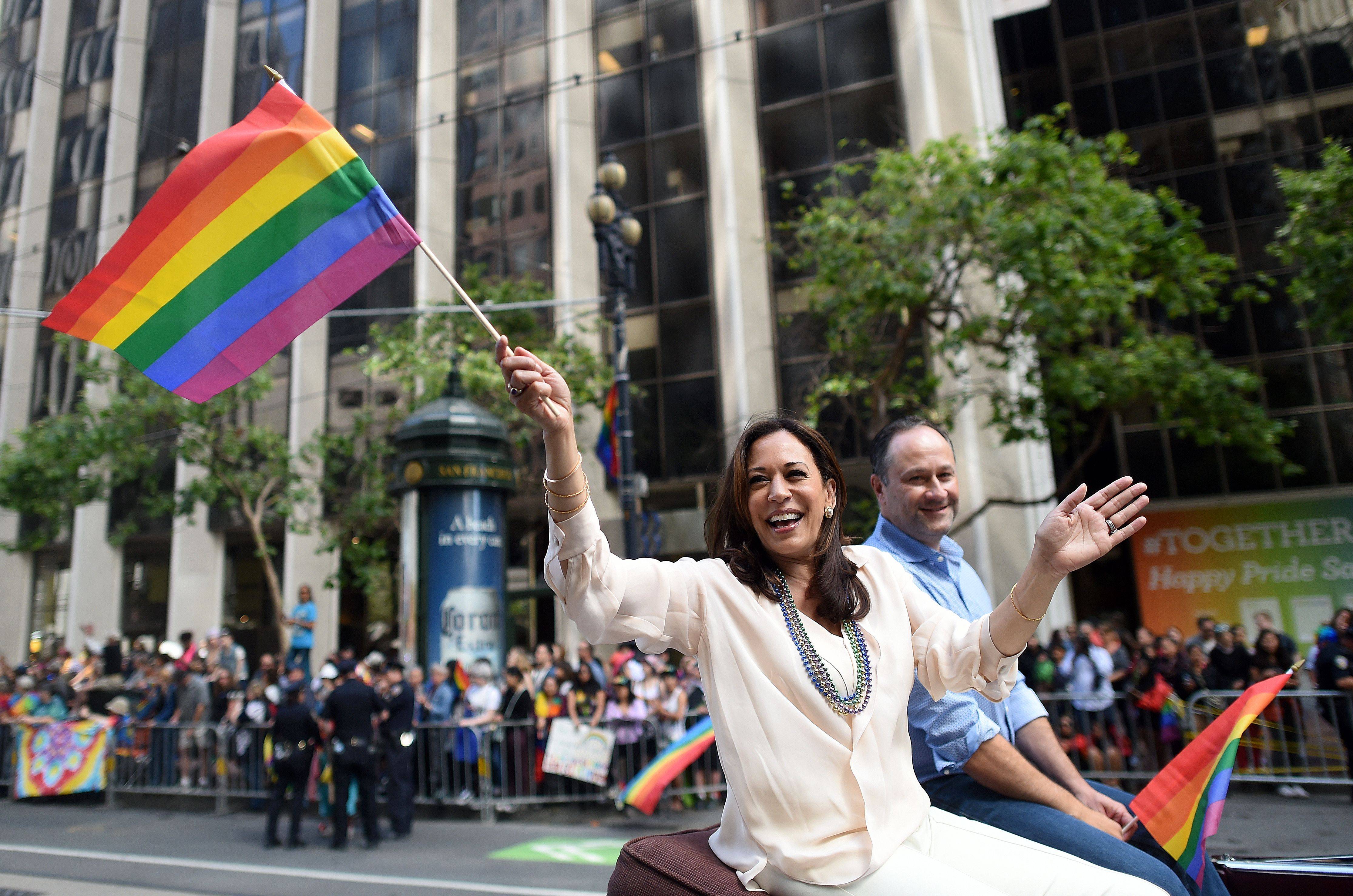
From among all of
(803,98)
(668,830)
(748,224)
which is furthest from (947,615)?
(803,98)

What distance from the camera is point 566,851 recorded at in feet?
28.1

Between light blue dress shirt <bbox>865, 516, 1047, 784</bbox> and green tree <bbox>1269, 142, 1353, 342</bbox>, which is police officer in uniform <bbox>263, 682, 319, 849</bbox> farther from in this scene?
green tree <bbox>1269, 142, 1353, 342</bbox>

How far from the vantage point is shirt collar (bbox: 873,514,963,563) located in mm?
2951

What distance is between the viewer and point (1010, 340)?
1758 centimetres

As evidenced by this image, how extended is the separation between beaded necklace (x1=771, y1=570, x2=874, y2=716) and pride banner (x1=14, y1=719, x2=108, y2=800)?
13.5 metres

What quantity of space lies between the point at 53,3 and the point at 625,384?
30.4m

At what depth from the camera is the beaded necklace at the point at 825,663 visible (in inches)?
79.3

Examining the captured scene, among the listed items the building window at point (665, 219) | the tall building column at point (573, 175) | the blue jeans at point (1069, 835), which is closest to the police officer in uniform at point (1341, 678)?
the blue jeans at point (1069, 835)

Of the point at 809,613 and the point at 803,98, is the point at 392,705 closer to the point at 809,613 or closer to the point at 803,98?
the point at 809,613

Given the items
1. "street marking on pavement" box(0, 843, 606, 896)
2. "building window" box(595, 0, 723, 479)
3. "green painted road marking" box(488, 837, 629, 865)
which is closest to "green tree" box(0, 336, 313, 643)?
"building window" box(595, 0, 723, 479)

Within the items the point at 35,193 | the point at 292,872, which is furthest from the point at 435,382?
the point at 35,193

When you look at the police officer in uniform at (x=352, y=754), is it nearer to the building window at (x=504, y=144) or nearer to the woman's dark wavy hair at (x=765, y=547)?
the woman's dark wavy hair at (x=765, y=547)

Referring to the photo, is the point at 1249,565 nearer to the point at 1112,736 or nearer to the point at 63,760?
the point at 1112,736

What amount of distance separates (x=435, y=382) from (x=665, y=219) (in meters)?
7.88
